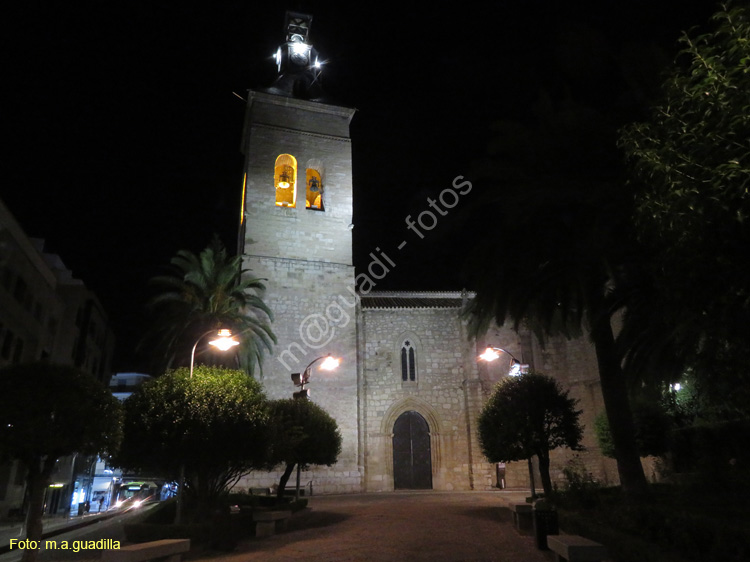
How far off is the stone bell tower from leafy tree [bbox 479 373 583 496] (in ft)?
35.3

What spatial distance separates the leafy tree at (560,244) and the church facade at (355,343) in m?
13.9

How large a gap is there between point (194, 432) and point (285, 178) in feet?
58.6

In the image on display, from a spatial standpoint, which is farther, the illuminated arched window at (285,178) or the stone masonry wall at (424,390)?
the illuminated arched window at (285,178)

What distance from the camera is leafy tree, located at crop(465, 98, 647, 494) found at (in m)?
9.70

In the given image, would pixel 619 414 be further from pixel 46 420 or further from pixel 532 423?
pixel 46 420

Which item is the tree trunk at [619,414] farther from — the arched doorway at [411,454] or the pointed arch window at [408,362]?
the pointed arch window at [408,362]

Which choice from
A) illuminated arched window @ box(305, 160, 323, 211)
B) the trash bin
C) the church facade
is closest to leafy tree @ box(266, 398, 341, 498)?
the church facade

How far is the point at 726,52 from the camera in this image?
499 centimetres

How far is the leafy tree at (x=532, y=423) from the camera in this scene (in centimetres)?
1361

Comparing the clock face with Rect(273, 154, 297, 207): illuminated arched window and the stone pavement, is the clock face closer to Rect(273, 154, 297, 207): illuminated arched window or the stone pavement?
Rect(273, 154, 297, 207): illuminated arched window

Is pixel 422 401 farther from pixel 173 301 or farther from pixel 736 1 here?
pixel 736 1

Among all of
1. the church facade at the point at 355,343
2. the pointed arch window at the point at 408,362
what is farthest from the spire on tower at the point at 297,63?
the pointed arch window at the point at 408,362

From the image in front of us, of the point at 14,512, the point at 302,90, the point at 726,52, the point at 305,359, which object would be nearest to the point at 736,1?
the point at 726,52

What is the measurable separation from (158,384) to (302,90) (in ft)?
68.7
